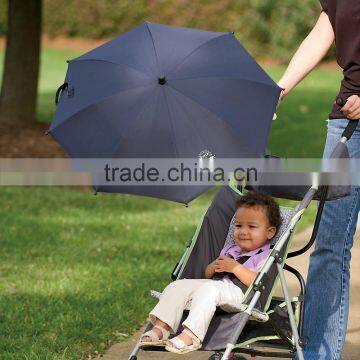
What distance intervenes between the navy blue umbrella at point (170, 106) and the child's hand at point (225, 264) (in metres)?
0.45

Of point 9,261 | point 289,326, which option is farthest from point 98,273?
point 289,326

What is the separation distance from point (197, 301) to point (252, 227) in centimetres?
55

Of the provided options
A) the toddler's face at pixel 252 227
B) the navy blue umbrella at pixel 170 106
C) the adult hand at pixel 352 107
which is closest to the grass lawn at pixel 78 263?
the toddler's face at pixel 252 227

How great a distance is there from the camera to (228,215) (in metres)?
4.95

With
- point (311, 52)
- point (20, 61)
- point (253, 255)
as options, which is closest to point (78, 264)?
point (253, 255)

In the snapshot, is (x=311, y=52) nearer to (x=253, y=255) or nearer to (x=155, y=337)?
(x=253, y=255)

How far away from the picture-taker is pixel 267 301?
4.42 m

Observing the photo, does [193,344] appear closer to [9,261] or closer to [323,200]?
[323,200]

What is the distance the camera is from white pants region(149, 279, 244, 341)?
4254mm

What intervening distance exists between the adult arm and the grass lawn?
1.90 m

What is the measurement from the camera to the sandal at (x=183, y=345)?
420cm

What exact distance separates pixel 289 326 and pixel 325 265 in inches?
15.1

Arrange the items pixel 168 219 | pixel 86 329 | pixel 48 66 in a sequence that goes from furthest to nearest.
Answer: pixel 48 66
pixel 168 219
pixel 86 329

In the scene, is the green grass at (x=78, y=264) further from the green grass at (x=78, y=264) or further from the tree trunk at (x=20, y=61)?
the tree trunk at (x=20, y=61)
